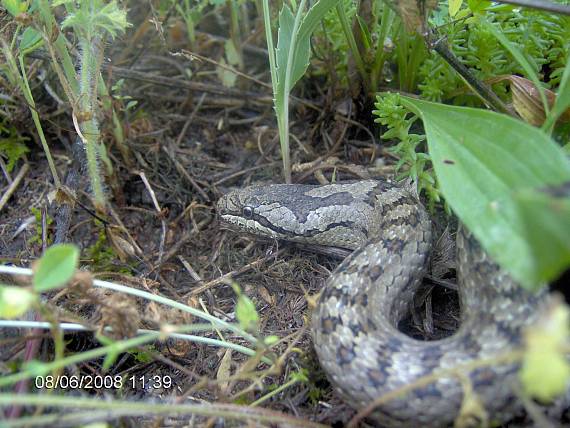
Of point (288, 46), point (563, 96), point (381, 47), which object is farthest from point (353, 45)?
point (563, 96)

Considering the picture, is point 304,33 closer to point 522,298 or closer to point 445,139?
point 445,139

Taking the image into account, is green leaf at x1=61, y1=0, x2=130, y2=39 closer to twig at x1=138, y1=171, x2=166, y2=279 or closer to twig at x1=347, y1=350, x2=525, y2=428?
twig at x1=138, y1=171, x2=166, y2=279

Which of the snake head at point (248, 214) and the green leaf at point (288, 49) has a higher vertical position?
the green leaf at point (288, 49)

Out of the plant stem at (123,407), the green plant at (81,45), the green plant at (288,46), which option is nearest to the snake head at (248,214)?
the green plant at (288,46)

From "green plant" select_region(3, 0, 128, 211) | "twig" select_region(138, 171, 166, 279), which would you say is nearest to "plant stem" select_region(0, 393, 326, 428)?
"twig" select_region(138, 171, 166, 279)

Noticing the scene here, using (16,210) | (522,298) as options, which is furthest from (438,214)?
(16,210)

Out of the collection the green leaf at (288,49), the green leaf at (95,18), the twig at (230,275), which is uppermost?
the green leaf at (95,18)

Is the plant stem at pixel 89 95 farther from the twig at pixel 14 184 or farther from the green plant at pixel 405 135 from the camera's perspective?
the green plant at pixel 405 135

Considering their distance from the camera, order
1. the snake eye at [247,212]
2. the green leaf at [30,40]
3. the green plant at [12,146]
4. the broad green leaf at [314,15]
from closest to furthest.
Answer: the broad green leaf at [314,15] → the green leaf at [30,40] → the snake eye at [247,212] → the green plant at [12,146]

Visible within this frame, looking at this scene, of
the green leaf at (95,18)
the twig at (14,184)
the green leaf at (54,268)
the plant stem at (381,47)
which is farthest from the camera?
the twig at (14,184)
